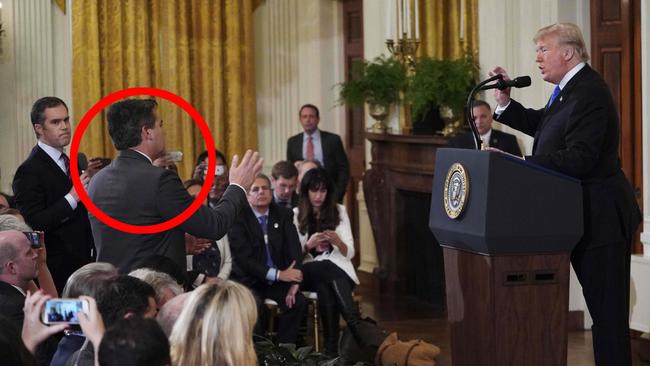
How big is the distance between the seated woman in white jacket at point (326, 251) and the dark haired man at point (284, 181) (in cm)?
32

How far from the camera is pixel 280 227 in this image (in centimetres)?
723

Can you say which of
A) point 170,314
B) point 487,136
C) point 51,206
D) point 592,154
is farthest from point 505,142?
point 170,314

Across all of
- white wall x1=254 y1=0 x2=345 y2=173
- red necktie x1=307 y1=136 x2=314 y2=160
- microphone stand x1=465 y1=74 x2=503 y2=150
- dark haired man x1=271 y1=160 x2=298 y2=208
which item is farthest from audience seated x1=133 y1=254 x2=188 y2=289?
white wall x1=254 y1=0 x2=345 y2=173

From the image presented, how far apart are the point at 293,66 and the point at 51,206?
21.4ft

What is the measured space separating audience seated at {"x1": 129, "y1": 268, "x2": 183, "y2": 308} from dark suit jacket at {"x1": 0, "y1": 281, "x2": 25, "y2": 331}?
45 centimetres

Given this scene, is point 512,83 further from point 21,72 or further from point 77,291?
point 21,72

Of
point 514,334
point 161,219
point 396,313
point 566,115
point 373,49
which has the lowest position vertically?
point 396,313

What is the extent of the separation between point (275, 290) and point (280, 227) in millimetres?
372

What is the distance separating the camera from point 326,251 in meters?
7.42

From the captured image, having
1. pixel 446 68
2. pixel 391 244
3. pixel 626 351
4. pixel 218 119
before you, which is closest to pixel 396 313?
pixel 391 244

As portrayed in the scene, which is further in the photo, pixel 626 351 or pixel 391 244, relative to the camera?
pixel 391 244

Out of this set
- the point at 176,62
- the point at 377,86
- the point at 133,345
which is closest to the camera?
the point at 133,345

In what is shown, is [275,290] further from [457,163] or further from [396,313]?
[457,163]

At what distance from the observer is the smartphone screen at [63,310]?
2918 mm
